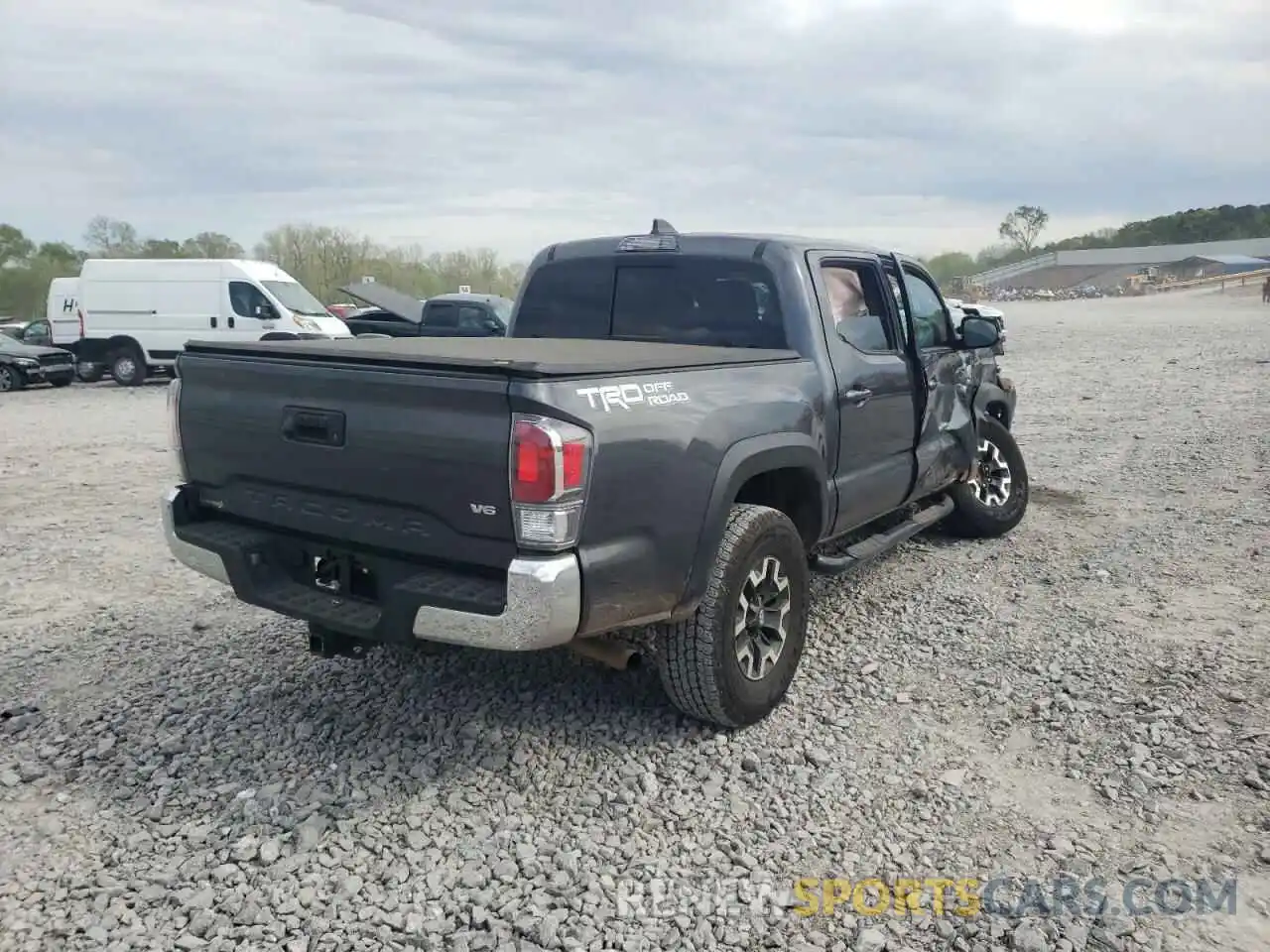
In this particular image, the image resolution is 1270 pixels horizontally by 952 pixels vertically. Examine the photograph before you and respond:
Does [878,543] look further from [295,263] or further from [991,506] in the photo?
[295,263]

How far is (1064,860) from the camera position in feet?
9.91

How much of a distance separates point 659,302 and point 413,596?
223 cm

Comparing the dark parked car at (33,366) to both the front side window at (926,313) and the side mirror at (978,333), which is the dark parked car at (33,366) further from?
the side mirror at (978,333)

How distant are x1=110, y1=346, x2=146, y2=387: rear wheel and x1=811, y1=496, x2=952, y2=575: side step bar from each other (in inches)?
674

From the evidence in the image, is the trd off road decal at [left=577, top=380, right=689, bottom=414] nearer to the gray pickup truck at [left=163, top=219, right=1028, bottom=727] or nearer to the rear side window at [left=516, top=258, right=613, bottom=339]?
the gray pickup truck at [left=163, top=219, right=1028, bottom=727]

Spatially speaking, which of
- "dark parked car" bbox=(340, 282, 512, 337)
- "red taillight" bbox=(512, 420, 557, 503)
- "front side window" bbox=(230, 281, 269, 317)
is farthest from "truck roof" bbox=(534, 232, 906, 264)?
"front side window" bbox=(230, 281, 269, 317)

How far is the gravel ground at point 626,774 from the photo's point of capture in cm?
278

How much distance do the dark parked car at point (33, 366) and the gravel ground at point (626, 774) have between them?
1511 cm

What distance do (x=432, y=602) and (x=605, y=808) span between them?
95 centimetres

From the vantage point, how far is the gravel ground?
2779 mm

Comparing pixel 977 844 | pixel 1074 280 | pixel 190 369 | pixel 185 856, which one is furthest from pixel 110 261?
pixel 1074 280

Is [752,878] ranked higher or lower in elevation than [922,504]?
lower

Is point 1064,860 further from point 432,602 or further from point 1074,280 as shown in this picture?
point 1074,280

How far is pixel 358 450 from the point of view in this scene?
3252mm
